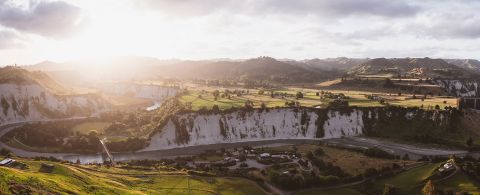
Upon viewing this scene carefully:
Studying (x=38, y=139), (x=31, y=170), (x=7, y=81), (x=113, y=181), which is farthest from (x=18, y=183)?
(x=7, y=81)

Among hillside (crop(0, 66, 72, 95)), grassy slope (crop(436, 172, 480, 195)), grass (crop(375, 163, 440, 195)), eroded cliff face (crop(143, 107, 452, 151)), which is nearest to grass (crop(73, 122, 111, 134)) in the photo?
eroded cliff face (crop(143, 107, 452, 151))

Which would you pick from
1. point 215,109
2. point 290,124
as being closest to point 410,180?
point 290,124

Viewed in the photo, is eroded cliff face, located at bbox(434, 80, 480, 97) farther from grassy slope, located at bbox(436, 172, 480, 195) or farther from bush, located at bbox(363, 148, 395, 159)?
grassy slope, located at bbox(436, 172, 480, 195)

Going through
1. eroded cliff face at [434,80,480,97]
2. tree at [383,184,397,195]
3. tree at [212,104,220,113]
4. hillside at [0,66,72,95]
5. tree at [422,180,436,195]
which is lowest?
tree at [383,184,397,195]

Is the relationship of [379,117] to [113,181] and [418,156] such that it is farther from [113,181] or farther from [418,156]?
[113,181]

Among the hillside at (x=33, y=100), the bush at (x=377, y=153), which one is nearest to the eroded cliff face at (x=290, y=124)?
the bush at (x=377, y=153)

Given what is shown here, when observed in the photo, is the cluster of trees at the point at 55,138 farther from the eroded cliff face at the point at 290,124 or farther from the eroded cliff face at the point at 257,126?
the eroded cliff face at the point at 257,126
